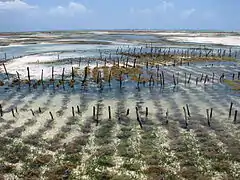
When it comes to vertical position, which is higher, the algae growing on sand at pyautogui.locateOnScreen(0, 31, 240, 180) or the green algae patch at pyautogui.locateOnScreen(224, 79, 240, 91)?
the green algae patch at pyautogui.locateOnScreen(224, 79, 240, 91)

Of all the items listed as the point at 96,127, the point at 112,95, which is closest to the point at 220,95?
the point at 112,95

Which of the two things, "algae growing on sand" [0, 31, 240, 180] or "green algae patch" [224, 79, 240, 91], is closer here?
"algae growing on sand" [0, 31, 240, 180]

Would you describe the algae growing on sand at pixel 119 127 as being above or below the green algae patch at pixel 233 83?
below

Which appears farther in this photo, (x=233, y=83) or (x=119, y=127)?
(x=233, y=83)

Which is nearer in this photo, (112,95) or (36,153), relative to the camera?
(36,153)

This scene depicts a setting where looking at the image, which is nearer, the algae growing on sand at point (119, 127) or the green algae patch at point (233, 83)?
the algae growing on sand at point (119, 127)

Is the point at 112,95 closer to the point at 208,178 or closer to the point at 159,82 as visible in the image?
the point at 159,82

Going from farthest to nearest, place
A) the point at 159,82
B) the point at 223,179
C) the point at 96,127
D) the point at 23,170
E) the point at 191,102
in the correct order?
the point at 159,82 < the point at 191,102 < the point at 96,127 < the point at 23,170 < the point at 223,179

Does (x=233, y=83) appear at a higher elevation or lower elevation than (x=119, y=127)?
higher
